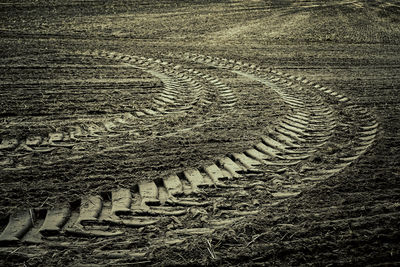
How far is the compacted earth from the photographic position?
7.32 ft

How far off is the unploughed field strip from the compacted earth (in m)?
0.01

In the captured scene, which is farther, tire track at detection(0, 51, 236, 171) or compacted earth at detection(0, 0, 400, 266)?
tire track at detection(0, 51, 236, 171)

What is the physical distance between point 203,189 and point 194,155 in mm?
564

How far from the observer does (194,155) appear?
131 inches

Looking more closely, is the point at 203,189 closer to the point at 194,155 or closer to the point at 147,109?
the point at 194,155

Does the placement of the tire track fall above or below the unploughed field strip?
above

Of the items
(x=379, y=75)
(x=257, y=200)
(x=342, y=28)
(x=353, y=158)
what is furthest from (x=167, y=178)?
(x=342, y=28)

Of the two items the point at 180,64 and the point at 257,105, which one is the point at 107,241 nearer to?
the point at 257,105

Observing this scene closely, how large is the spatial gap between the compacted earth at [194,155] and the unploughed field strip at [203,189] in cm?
1

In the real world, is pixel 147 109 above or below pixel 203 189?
above

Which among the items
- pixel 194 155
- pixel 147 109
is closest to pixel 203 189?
pixel 194 155

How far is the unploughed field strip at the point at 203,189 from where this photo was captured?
2258mm

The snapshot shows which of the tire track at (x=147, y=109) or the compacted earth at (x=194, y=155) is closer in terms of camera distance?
the compacted earth at (x=194, y=155)

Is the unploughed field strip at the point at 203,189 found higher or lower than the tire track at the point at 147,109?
lower
